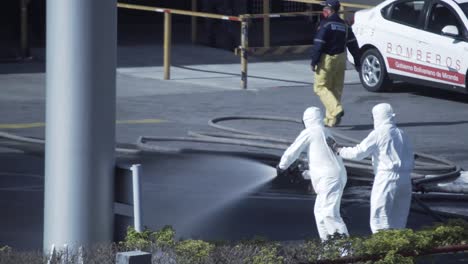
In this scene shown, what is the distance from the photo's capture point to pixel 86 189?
6.60 m

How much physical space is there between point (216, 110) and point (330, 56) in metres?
2.46

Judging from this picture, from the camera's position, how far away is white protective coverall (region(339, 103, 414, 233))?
9812 mm

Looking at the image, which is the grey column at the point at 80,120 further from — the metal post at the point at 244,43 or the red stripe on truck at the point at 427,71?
the metal post at the point at 244,43

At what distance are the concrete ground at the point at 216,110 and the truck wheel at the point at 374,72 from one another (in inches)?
6.6

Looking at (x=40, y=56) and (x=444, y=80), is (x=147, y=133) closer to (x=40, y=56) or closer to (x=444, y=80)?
(x=444, y=80)

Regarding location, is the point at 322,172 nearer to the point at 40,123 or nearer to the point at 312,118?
the point at 312,118

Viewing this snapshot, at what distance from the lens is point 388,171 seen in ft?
32.2

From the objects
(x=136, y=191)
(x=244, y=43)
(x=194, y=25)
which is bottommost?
(x=194, y=25)

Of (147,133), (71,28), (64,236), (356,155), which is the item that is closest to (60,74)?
(71,28)

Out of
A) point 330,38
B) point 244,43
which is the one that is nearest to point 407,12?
point 244,43

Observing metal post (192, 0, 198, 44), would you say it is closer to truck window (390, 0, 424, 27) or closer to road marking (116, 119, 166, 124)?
truck window (390, 0, 424, 27)

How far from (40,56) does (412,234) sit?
54.2 feet

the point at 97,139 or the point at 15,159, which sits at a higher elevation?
the point at 97,139

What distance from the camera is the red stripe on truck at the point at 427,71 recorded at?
18.4 metres
